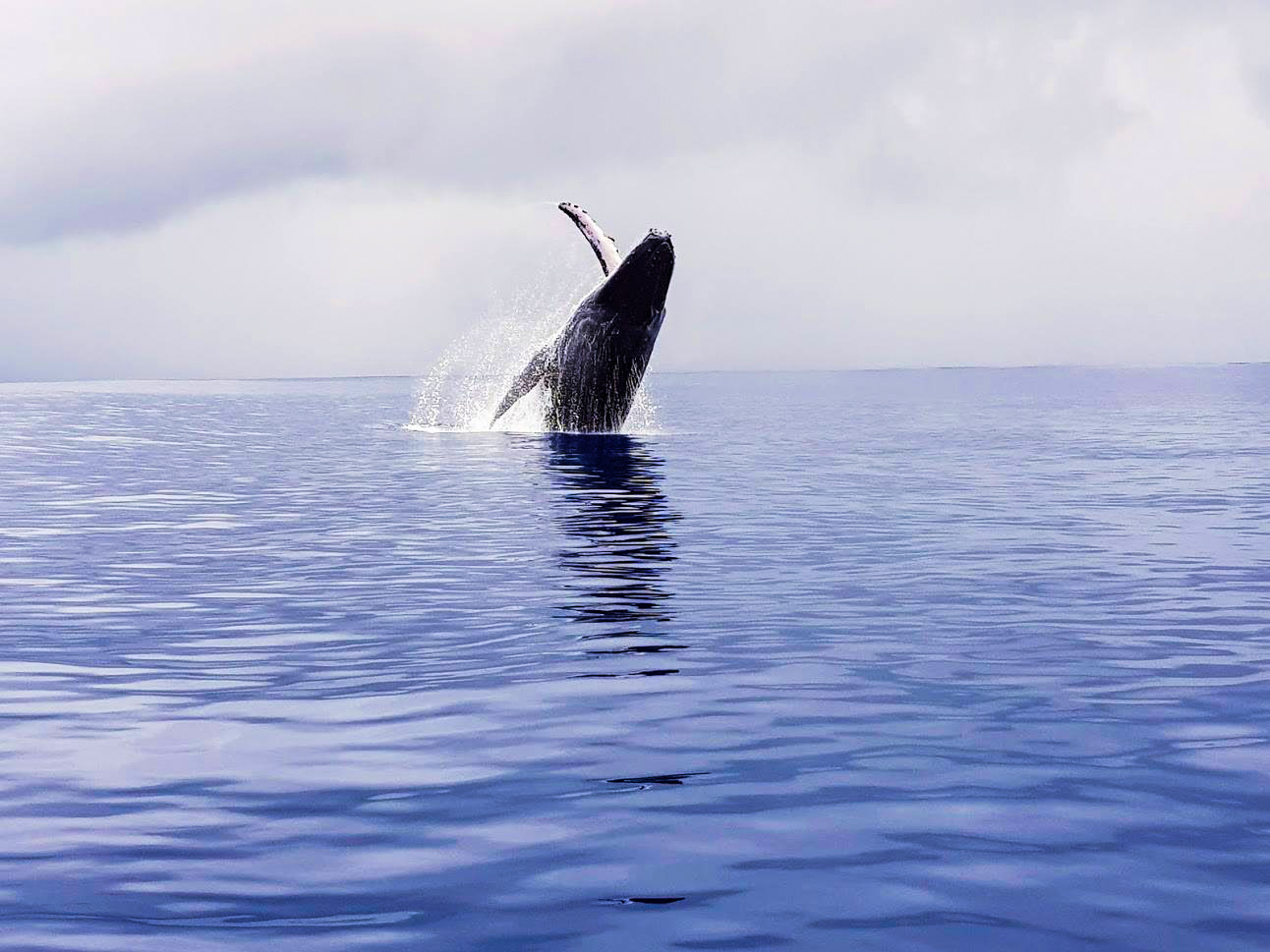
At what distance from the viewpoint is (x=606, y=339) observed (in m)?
30.5

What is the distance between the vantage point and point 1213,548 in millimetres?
17156

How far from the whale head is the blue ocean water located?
904cm

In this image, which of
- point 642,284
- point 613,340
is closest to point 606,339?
point 613,340

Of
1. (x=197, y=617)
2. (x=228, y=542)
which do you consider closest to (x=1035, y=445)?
(x=228, y=542)

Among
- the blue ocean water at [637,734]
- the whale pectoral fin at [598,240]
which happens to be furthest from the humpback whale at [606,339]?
the blue ocean water at [637,734]

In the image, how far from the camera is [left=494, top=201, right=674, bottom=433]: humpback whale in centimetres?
2858

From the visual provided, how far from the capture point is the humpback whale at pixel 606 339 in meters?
28.6

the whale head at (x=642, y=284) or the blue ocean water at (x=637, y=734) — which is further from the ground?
the whale head at (x=642, y=284)

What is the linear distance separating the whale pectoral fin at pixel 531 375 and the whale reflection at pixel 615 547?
2231 mm

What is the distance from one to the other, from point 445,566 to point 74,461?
2247cm

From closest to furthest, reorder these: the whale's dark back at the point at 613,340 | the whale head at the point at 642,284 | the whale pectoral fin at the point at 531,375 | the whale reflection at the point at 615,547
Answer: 1. the whale reflection at the point at 615,547
2. the whale head at the point at 642,284
3. the whale's dark back at the point at 613,340
4. the whale pectoral fin at the point at 531,375

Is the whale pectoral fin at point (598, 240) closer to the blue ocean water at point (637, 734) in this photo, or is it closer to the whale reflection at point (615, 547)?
the whale reflection at point (615, 547)

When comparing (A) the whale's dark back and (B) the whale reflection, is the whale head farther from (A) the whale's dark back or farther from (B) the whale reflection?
(B) the whale reflection

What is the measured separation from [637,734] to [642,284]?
21029 millimetres
